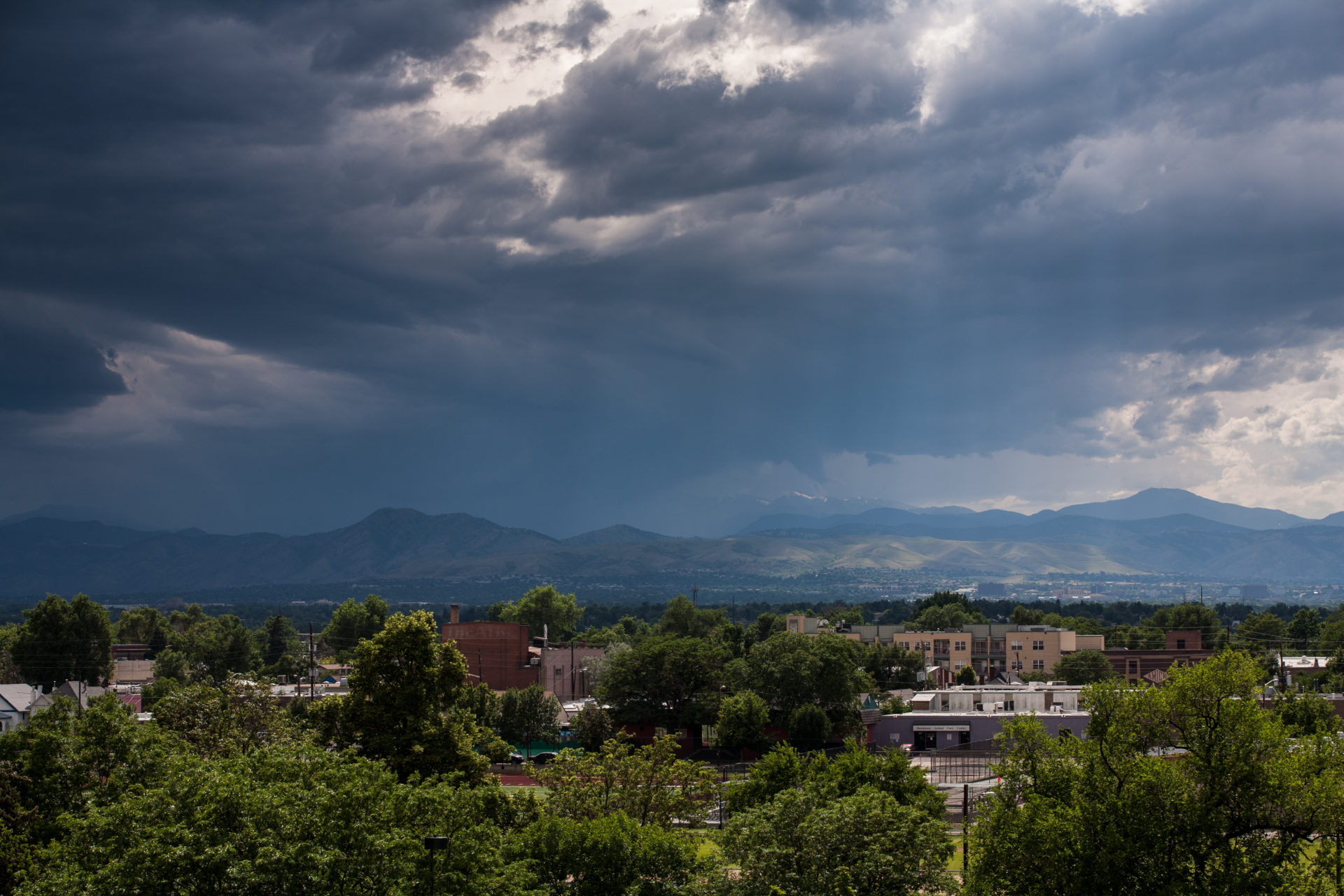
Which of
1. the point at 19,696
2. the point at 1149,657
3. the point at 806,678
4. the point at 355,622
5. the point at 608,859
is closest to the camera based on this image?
the point at 608,859

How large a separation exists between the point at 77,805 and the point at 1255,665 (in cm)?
3334

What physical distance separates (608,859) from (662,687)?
58964 mm

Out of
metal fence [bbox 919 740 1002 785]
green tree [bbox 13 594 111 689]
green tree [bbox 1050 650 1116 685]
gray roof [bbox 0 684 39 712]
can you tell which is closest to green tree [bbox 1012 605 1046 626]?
green tree [bbox 1050 650 1116 685]

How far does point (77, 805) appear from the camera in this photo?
3169 centimetres

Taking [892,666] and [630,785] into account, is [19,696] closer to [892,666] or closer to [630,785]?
[630,785]

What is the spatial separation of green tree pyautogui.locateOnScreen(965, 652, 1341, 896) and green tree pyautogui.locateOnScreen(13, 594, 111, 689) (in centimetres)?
11379

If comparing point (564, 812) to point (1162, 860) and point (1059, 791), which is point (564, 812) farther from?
point (1162, 860)

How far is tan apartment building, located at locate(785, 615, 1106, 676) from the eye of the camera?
138875 mm

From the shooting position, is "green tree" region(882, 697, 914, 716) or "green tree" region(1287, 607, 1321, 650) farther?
"green tree" region(1287, 607, 1321, 650)

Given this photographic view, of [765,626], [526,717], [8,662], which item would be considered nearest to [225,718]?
[526,717]

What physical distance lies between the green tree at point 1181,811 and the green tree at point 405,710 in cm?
2011

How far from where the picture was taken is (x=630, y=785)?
37844 mm

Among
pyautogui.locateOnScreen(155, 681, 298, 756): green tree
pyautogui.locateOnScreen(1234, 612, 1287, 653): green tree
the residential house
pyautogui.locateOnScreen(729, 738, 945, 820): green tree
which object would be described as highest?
pyautogui.locateOnScreen(155, 681, 298, 756): green tree

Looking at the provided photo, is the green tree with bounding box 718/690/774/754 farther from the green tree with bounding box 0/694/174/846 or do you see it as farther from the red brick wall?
the green tree with bounding box 0/694/174/846
